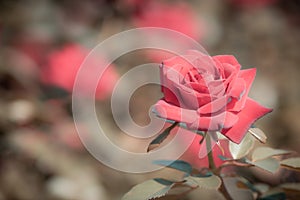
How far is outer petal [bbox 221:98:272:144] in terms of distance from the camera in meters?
0.62

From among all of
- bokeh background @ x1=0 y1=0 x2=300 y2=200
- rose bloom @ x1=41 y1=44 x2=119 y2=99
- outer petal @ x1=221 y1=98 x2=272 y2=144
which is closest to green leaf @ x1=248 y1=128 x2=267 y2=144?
outer petal @ x1=221 y1=98 x2=272 y2=144

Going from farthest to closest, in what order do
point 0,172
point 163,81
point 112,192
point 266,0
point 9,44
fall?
point 266,0 → point 9,44 → point 0,172 → point 112,192 → point 163,81

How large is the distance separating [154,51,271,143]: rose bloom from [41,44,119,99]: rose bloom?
74cm

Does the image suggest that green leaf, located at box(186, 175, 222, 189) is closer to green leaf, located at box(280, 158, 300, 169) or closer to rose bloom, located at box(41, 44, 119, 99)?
green leaf, located at box(280, 158, 300, 169)

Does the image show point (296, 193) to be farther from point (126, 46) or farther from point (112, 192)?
point (126, 46)

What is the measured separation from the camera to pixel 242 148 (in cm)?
71

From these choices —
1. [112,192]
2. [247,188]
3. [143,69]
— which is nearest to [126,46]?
[143,69]

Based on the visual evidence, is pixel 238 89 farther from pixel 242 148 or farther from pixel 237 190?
pixel 237 190

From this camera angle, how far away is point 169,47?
1.50m

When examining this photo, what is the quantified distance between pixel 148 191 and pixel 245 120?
14cm

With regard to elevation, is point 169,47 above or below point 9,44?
below

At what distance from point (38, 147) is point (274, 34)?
1018 mm

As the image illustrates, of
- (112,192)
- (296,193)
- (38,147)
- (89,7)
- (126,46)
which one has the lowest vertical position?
(296,193)

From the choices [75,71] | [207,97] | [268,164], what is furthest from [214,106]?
[75,71]
